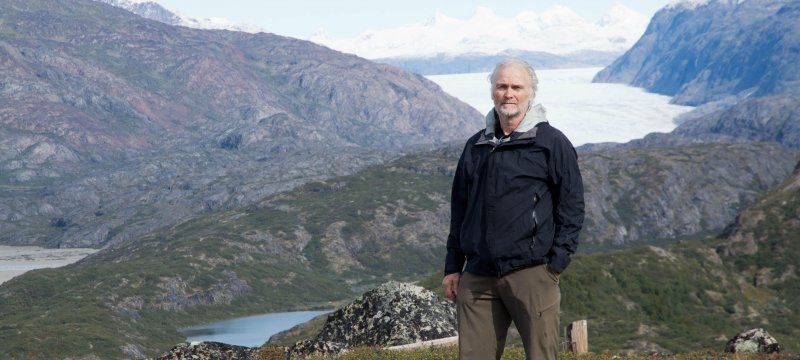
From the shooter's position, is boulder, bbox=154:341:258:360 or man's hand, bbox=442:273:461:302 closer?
man's hand, bbox=442:273:461:302

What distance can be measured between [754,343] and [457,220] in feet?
65.8

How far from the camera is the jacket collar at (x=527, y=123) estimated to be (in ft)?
51.8

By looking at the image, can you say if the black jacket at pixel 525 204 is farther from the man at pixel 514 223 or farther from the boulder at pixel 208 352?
the boulder at pixel 208 352

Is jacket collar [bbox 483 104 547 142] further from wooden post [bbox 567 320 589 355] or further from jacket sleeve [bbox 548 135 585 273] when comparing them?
wooden post [bbox 567 320 589 355]

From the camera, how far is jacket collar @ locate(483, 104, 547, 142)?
15.8 m

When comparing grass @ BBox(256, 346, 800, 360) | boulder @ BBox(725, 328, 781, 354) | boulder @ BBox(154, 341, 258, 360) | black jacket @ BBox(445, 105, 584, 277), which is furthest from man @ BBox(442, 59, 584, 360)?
boulder @ BBox(725, 328, 781, 354)

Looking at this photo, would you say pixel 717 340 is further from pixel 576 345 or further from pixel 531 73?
pixel 531 73

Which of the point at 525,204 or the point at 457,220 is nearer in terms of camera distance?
the point at 525,204

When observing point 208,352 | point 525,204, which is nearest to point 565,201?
point 525,204

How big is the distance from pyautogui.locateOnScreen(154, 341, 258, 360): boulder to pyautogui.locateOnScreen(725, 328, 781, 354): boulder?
1652cm

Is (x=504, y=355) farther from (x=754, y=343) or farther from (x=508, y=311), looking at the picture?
(x=508, y=311)

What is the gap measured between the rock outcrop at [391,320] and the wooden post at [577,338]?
21.4ft

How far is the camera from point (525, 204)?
15.5 m

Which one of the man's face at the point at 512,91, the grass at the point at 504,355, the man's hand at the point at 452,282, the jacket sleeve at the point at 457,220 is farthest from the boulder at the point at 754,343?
the man's face at the point at 512,91
